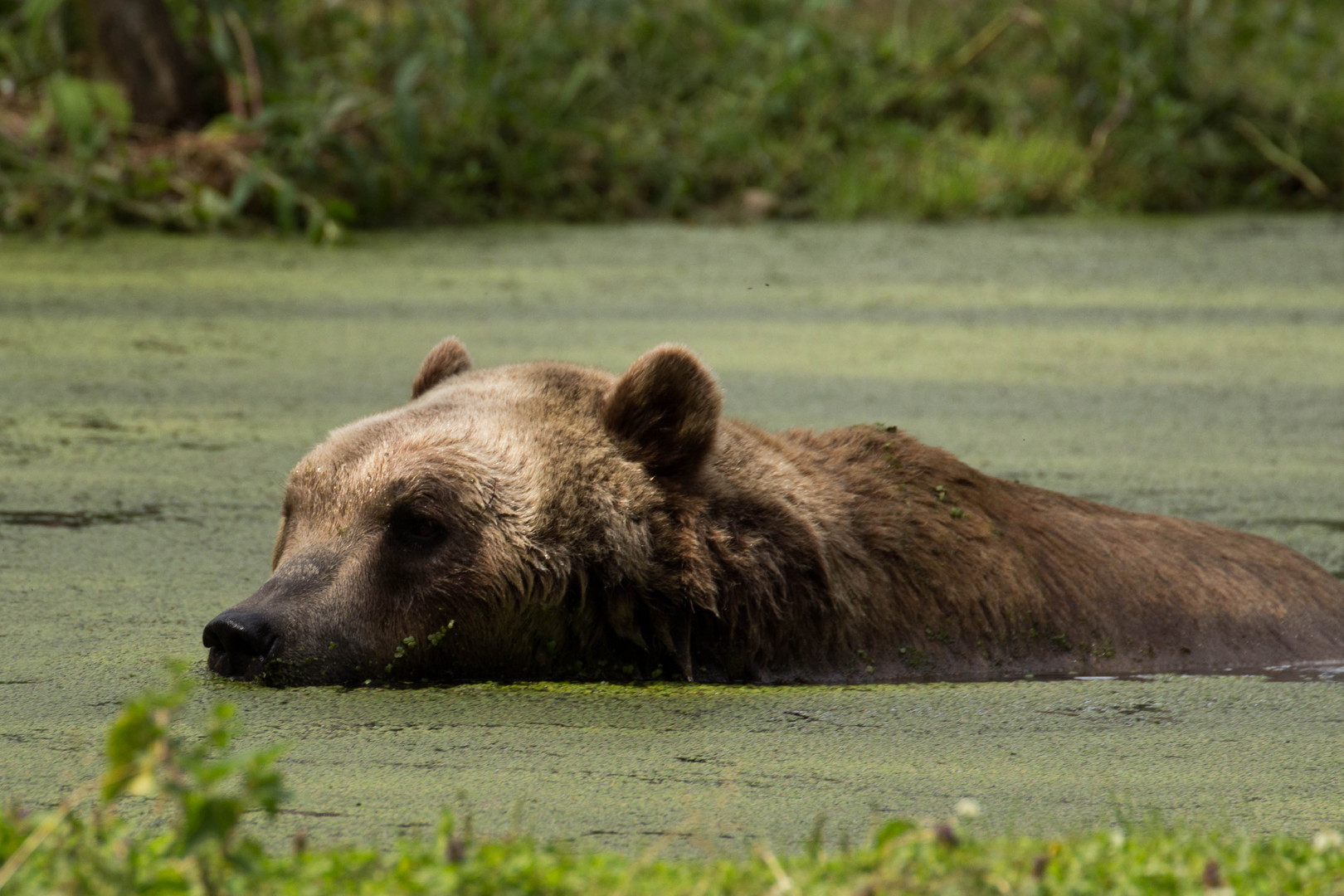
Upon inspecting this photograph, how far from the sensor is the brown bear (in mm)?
3209

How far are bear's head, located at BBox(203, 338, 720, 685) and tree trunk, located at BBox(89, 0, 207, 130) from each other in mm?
6983

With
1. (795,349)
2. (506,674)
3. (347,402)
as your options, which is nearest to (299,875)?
(506,674)

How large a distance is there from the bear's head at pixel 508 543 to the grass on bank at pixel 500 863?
48.1 inches

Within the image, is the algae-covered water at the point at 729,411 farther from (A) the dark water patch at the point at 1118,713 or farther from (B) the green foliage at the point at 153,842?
(B) the green foliage at the point at 153,842

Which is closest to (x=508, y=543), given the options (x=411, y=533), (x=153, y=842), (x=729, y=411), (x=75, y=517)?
(x=411, y=533)

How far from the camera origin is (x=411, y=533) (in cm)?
327

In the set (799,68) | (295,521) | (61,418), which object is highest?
(799,68)

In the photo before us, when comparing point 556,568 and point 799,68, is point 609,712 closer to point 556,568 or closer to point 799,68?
point 556,568

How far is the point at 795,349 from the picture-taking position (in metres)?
7.00

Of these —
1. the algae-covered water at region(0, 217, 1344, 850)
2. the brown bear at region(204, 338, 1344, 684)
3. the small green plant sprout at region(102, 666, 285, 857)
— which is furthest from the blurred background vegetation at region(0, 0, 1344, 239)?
the small green plant sprout at region(102, 666, 285, 857)

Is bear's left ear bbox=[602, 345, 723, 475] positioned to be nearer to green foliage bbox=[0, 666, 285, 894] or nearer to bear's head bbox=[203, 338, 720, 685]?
bear's head bbox=[203, 338, 720, 685]

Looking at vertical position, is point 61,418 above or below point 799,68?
below

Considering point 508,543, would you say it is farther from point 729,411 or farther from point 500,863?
point 729,411

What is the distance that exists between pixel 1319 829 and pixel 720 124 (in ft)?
29.7
